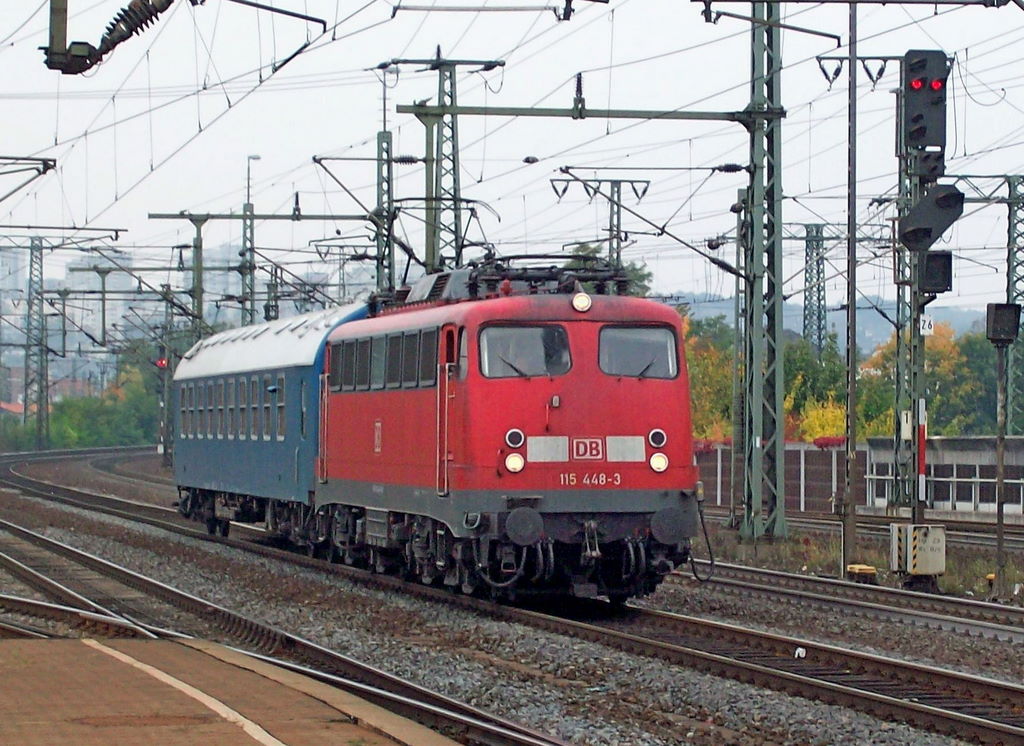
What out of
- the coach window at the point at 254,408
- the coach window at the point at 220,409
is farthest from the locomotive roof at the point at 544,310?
the coach window at the point at 220,409

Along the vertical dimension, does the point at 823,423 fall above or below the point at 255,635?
above

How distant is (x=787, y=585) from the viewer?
2166 centimetres

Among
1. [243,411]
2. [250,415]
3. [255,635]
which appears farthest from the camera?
[243,411]

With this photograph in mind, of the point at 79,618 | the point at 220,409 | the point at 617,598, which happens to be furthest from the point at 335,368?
the point at 220,409

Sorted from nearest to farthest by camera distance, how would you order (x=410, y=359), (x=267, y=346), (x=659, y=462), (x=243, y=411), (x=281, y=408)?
1. (x=659, y=462)
2. (x=410, y=359)
3. (x=281, y=408)
4. (x=267, y=346)
5. (x=243, y=411)

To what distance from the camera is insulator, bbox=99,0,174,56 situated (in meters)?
14.9

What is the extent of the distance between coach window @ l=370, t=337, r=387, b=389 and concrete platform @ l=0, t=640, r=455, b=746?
7295mm

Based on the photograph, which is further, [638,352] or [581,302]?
[638,352]

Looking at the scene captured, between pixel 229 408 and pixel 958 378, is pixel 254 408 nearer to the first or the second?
pixel 229 408

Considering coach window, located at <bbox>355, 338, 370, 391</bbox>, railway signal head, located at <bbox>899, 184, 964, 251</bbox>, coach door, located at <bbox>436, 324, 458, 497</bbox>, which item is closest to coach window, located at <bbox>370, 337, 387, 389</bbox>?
coach window, located at <bbox>355, 338, 370, 391</bbox>

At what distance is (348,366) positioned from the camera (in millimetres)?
22047

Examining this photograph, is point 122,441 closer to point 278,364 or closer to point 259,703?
point 278,364

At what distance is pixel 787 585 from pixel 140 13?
36.8 ft

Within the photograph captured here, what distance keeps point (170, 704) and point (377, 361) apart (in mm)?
10478
